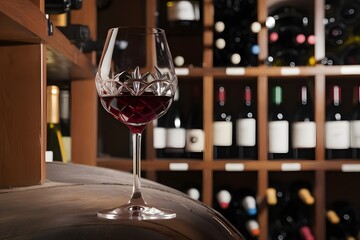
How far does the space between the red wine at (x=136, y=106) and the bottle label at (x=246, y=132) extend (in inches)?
70.6

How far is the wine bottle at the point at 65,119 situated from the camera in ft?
5.22

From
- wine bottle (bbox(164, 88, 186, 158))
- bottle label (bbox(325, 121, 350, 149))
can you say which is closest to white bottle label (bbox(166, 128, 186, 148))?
wine bottle (bbox(164, 88, 186, 158))

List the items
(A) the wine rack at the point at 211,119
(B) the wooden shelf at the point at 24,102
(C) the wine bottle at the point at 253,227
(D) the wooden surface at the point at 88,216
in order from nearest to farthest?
(D) the wooden surface at the point at 88,216
(B) the wooden shelf at the point at 24,102
(A) the wine rack at the point at 211,119
(C) the wine bottle at the point at 253,227

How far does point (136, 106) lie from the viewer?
0.70 metres

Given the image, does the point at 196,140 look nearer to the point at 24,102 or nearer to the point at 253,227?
the point at 253,227

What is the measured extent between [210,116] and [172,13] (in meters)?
0.47

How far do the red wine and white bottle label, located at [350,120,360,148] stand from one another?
1.92 metres

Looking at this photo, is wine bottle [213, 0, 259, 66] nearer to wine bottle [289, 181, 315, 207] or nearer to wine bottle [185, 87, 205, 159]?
wine bottle [185, 87, 205, 159]

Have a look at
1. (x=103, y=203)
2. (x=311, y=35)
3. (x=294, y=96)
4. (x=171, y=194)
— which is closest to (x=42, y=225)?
(x=103, y=203)

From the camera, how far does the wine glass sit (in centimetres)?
70

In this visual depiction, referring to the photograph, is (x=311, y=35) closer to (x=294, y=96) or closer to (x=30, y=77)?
(x=294, y=96)

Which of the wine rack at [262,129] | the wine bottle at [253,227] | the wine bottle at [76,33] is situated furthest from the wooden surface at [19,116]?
the wine bottle at [253,227]

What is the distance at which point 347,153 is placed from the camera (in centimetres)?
261

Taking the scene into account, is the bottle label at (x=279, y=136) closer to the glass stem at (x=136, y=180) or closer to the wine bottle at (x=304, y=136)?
the wine bottle at (x=304, y=136)
